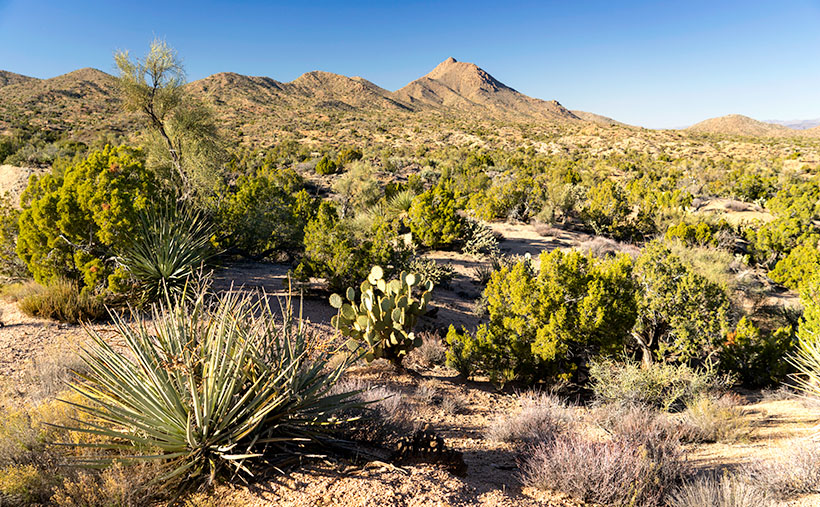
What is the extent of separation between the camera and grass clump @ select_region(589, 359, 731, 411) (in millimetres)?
5668

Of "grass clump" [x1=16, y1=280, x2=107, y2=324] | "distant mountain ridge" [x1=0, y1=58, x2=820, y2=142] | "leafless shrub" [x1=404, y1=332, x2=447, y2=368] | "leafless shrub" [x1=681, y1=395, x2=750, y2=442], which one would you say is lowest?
"leafless shrub" [x1=404, y1=332, x2=447, y2=368]

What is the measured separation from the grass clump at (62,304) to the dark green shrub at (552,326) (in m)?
5.86

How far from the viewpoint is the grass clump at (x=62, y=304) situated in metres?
6.27

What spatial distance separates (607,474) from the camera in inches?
121

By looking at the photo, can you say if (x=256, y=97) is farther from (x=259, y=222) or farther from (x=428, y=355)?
(x=428, y=355)

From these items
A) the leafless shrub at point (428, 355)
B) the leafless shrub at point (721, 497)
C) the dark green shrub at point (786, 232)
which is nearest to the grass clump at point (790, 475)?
the leafless shrub at point (721, 497)

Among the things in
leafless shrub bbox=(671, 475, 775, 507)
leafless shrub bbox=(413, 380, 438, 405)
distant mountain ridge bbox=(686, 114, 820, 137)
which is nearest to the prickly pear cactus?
leafless shrub bbox=(413, 380, 438, 405)

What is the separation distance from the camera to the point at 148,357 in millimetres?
2947

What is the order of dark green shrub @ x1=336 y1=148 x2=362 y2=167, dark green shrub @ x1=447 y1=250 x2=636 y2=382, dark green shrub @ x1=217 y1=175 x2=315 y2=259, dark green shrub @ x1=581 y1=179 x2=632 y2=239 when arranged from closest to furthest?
dark green shrub @ x1=447 y1=250 x2=636 y2=382 < dark green shrub @ x1=217 y1=175 x2=315 y2=259 < dark green shrub @ x1=581 y1=179 x2=632 y2=239 < dark green shrub @ x1=336 y1=148 x2=362 y2=167

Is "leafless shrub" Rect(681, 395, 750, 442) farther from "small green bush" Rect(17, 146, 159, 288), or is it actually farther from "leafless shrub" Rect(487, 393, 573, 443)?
"small green bush" Rect(17, 146, 159, 288)

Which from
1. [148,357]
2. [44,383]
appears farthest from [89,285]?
[148,357]

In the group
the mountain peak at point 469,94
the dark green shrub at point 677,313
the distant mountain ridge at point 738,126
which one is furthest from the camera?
the mountain peak at point 469,94

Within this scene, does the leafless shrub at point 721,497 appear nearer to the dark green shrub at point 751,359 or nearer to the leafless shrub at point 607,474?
the leafless shrub at point 607,474

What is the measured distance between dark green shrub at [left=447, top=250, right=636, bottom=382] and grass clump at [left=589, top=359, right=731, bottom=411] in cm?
54
